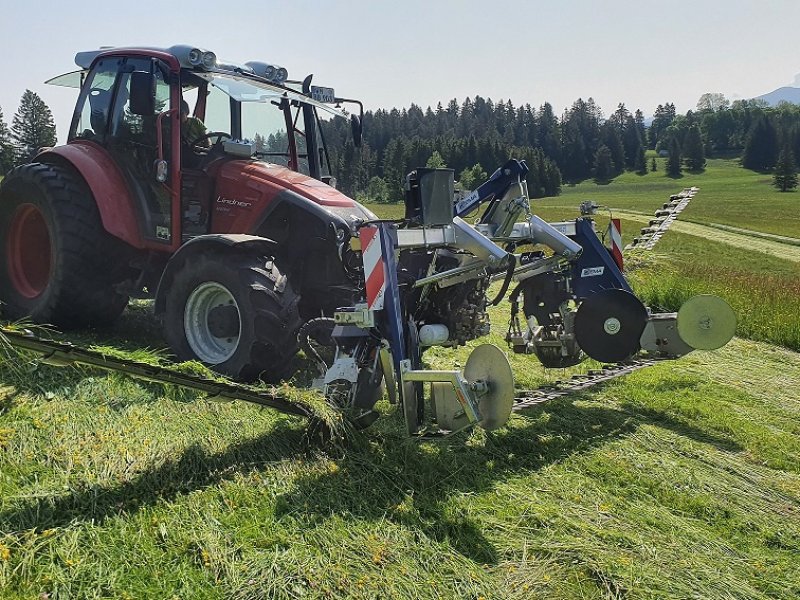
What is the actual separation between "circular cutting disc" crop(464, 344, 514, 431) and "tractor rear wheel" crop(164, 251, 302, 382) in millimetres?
1416

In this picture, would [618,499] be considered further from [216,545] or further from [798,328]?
[798,328]

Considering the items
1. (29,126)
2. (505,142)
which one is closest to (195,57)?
(29,126)

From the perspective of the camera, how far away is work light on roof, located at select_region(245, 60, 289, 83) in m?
6.84

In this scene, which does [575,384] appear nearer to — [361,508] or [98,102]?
[361,508]

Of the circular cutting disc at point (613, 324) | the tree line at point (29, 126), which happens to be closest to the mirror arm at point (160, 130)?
the circular cutting disc at point (613, 324)

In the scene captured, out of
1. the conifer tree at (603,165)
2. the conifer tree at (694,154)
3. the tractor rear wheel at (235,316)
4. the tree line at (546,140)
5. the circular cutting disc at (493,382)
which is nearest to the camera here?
the circular cutting disc at (493,382)

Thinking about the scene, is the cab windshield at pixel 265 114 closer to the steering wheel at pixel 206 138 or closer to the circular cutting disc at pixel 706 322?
the steering wheel at pixel 206 138

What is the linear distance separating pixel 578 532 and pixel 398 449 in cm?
111

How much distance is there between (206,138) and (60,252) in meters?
1.61

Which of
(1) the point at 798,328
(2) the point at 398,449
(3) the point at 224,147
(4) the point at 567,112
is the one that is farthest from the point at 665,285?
(4) the point at 567,112

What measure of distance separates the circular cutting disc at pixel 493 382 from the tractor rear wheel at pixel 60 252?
375 centimetres

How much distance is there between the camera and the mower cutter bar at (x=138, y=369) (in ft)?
10.2

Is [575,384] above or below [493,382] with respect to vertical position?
below

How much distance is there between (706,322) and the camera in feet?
A: 17.1
